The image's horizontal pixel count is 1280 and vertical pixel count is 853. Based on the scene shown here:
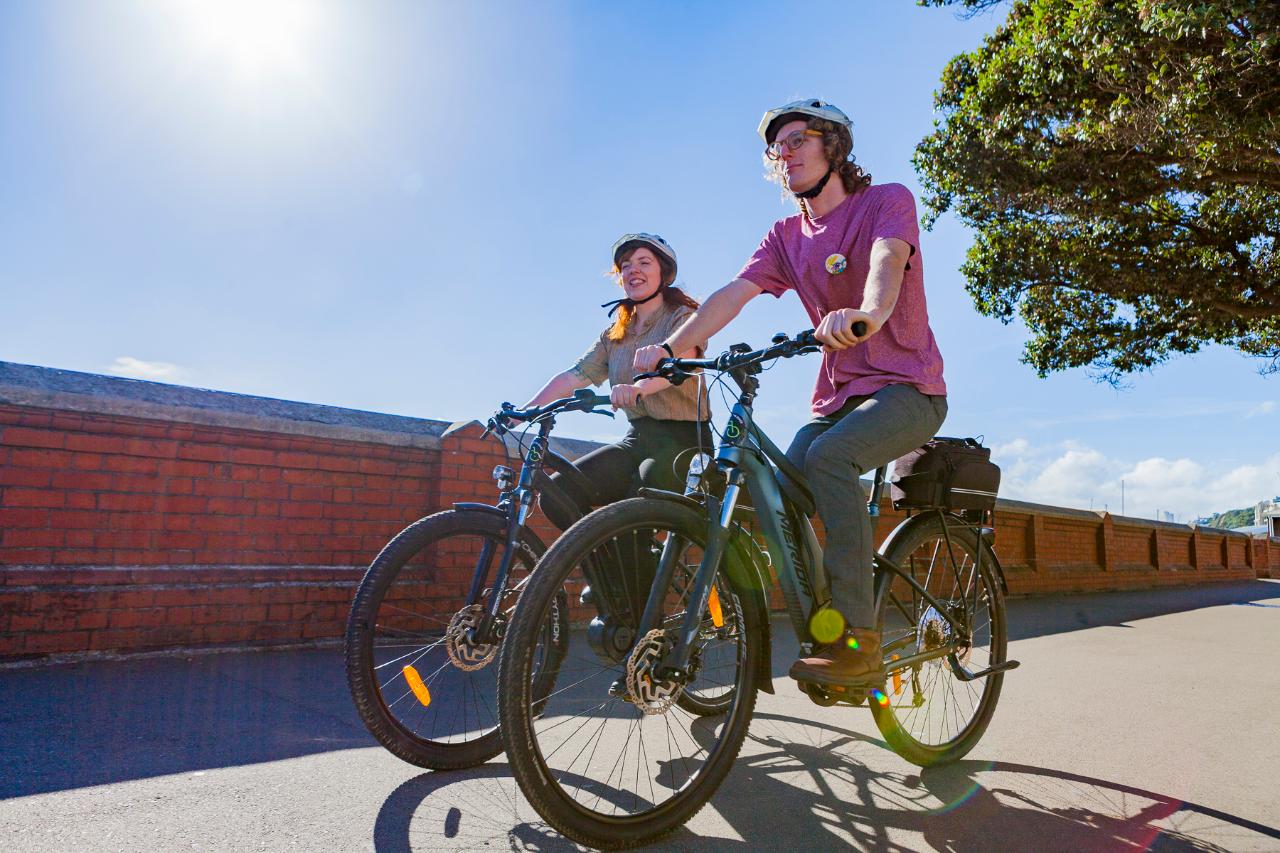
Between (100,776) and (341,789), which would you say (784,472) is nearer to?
(341,789)

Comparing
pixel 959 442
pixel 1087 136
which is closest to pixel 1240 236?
pixel 1087 136

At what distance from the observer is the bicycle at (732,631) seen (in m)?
2.20

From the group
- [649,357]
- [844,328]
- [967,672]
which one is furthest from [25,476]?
[967,672]

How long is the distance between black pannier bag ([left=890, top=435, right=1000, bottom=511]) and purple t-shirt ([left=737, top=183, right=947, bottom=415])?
0.46 metres

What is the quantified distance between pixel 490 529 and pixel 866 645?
130 cm

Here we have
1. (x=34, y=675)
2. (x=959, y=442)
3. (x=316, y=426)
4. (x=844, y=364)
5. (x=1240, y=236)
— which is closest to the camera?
(x=844, y=364)

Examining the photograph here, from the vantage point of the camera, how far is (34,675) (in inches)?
Answer: 175

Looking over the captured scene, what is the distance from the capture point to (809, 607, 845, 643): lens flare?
8.60 feet

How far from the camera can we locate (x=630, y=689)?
235 centimetres

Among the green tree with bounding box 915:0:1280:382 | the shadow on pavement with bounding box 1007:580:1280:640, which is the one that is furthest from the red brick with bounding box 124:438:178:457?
the green tree with bounding box 915:0:1280:382

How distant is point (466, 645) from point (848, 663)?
49.0 inches

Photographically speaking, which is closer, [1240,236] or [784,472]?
[784,472]

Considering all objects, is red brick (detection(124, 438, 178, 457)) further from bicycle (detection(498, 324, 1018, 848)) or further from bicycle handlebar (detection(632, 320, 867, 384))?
bicycle handlebar (detection(632, 320, 867, 384))

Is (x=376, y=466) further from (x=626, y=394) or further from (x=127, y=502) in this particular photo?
(x=626, y=394)
